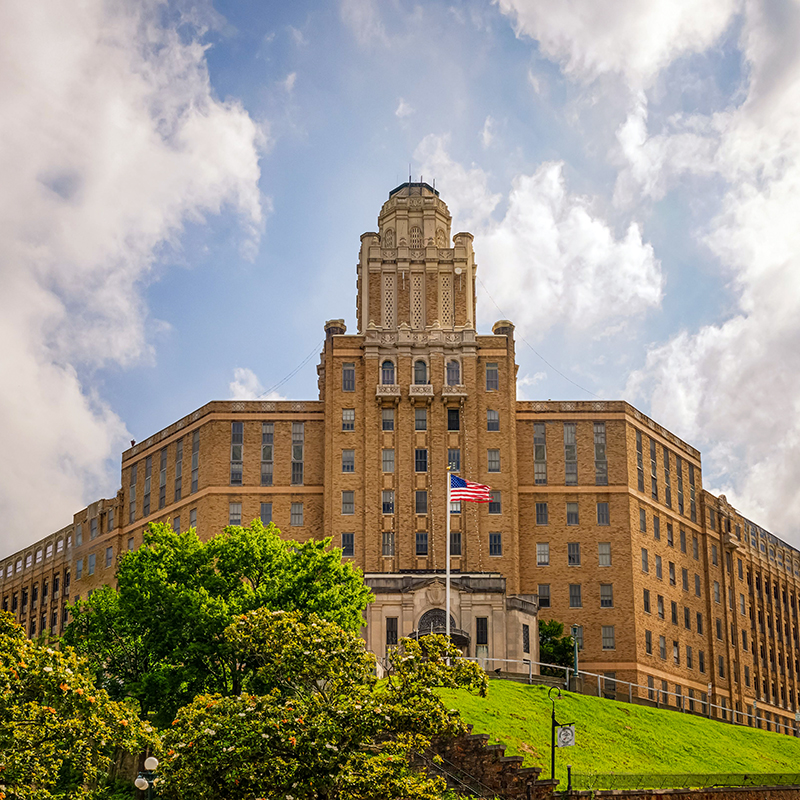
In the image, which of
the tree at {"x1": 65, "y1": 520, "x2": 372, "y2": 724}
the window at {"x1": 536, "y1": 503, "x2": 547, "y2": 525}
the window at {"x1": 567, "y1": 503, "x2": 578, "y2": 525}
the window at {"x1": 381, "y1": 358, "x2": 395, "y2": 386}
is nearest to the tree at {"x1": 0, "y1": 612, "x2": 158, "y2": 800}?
the tree at {"x1": 65, "y1": 520, "x2": 372, "y2": 724}

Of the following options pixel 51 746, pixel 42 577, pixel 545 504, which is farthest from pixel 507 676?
pixel 42 577

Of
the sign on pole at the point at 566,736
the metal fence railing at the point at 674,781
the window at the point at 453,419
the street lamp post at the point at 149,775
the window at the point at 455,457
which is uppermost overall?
the window at the point at 453,419

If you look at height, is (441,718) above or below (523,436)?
below

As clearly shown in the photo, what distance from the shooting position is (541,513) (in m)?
96.5

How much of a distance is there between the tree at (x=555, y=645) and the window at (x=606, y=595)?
5.86 meters

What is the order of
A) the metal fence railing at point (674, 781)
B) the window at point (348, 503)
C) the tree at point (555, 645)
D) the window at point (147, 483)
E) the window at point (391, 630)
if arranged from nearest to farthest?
the metal fence railing at point (674, 781), the window at point (391, 630), the tree at point (555, 645), the window at point (348, 503), the window at point (147, 483)

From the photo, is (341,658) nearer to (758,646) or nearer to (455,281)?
(455,281)

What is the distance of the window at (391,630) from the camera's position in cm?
7900


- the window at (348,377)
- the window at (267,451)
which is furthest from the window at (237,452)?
the window at (348,377)

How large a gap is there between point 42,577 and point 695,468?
2595 inches

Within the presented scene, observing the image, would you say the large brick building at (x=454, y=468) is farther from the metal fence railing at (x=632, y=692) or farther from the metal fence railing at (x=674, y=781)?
the metal fence railing at (x=674, y=781)

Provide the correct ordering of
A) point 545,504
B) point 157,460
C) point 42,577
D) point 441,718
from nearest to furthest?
point 441,718, point 545,504, point 157,460, point 42,577

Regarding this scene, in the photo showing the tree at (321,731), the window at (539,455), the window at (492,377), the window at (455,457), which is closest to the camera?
the tree at (321,731)

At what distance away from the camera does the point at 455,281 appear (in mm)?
99188
